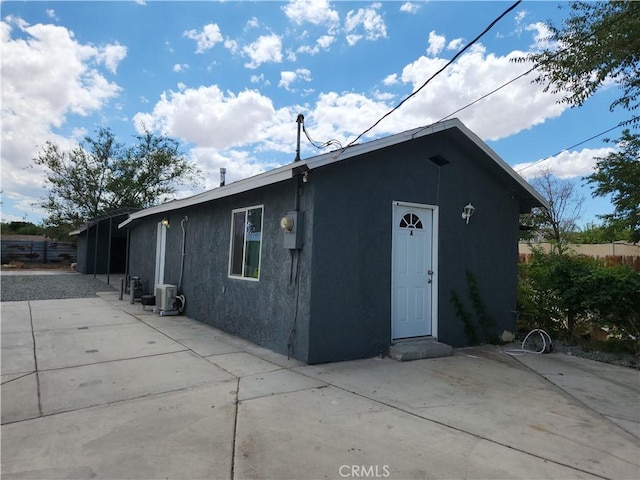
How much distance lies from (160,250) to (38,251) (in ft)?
64.6

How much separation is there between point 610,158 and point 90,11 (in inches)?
471

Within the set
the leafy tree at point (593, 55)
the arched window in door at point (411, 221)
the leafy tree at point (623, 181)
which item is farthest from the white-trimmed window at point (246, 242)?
the leafy tree at point (623, 181)

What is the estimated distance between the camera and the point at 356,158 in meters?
5.78

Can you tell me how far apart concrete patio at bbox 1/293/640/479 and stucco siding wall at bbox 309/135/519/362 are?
625 millimetres

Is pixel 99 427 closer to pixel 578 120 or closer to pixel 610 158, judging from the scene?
pixel 578 120

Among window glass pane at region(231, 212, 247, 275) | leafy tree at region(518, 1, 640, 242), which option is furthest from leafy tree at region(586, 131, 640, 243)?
window glass pane at region(231, 212, 247, 275)

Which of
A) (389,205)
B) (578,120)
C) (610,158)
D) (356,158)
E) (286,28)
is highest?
(286,28)

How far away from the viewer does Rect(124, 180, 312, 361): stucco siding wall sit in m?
5.62

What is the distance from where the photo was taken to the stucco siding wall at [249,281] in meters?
5.62

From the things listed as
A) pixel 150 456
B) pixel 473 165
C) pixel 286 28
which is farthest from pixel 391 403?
pixel 286 28

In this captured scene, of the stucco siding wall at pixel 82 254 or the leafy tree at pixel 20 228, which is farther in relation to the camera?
the leafy tree at pixel 20 228

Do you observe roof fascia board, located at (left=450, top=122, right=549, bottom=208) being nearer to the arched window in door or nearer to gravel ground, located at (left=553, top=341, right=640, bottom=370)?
the arched window in door

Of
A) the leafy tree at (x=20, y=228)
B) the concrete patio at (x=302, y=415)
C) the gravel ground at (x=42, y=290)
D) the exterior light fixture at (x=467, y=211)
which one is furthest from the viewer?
the leafy tree at (x=20, y=228)

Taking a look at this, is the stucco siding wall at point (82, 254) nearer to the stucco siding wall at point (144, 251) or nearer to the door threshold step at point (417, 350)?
the stucco siding wall at point (144, 251)
